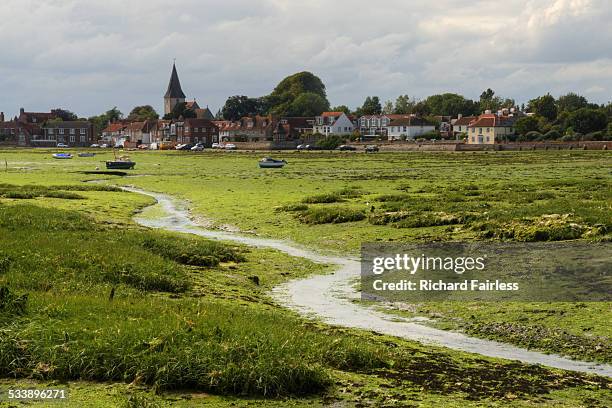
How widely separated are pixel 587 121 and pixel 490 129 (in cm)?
2022

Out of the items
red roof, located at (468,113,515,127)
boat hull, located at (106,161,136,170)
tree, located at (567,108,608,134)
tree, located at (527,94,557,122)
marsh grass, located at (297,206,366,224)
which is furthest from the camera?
tree, located at (527,94,557,122)

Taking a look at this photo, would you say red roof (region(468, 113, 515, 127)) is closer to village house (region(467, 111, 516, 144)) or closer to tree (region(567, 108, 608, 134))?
village house (region(467, 111, 516, 144))

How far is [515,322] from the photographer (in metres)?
19.0

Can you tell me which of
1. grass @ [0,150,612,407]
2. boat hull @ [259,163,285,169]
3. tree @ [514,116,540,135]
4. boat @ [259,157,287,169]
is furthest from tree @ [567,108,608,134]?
grass @ [0,150,612,407]

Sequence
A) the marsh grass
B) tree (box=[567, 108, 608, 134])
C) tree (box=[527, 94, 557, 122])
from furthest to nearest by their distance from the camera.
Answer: tree (box=[527, 94, 557, 122]), tree (box=[567, 108, 608, 134]), the marsh grass

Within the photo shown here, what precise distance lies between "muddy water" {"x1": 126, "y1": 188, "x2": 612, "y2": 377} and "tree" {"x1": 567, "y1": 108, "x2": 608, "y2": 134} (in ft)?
448

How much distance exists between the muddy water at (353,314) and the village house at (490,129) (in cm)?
14262

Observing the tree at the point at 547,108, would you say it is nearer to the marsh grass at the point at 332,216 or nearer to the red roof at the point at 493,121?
the red roof at the point at 493,121

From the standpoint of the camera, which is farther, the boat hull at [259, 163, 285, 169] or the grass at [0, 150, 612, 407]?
the boat hull at [259, 163, 285, 169]

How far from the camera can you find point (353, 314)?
2073cm

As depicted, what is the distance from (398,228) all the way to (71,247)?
15.0 m

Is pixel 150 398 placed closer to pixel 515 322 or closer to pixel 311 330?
pixel 311 330

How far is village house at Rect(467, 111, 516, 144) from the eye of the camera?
169875 mm

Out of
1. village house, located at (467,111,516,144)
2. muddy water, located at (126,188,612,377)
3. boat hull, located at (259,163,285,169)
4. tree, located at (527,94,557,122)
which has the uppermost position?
tree, located at (527,94,557,122)
